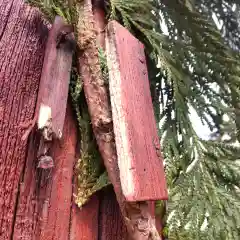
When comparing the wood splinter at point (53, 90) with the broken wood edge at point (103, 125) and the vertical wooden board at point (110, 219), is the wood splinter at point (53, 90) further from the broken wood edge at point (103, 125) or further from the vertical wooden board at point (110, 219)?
the vertical wooden board at point (110, 219)

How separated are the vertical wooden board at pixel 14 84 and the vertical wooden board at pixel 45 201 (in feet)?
0.07

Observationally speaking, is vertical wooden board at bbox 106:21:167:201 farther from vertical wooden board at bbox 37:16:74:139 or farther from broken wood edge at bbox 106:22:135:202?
vertical wooden board at bbox 37:16:74:139

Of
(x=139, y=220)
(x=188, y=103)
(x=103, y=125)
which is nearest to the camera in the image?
(x=139, y=220)

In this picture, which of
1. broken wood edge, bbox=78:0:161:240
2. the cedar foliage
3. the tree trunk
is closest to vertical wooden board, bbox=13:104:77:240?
the tree trunk

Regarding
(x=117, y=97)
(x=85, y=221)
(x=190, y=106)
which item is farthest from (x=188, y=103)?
(x=85, y=221)

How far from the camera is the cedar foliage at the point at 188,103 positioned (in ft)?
3.52

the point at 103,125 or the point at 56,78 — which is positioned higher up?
the point at 56,78

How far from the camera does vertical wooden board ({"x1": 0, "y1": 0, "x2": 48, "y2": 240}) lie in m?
0.85

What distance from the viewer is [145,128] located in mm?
895

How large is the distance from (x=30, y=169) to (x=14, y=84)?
24cm

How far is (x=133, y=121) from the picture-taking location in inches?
34.2

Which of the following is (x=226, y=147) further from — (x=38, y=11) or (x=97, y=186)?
(x=38, y=11)

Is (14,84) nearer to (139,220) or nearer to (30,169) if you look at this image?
(30,169)

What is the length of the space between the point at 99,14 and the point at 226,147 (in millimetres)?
649
